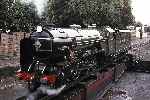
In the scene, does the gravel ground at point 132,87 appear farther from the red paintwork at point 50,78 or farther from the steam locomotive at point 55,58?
the red paintwork at point 50,78

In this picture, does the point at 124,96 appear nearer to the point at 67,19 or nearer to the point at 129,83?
the point at 129,83

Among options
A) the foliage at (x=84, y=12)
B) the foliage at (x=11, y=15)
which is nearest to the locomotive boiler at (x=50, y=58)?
the foliage at (x=11, y=15)

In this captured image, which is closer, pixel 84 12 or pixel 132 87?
pixel 132 87

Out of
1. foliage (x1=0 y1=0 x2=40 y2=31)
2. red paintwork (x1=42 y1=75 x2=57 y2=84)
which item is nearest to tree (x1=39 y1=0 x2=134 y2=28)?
foliage (x1=0 y1=0 x2=40 y2=31)

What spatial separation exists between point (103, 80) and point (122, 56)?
9941 millimetres

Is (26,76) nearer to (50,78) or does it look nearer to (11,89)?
(50,78)

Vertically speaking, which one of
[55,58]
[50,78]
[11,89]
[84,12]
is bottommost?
[11,89]

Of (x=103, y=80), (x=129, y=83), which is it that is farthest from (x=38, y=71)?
(x=129, y=83)

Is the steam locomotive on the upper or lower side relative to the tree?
lower

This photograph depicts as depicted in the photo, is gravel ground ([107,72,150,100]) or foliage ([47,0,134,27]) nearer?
gravel ground ([107,72,150,100])

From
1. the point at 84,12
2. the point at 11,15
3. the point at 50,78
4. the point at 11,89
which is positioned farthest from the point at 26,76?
the point at 84,12

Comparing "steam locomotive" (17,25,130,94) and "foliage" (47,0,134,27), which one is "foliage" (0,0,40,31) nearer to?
"foliage" (47,0,134,27)

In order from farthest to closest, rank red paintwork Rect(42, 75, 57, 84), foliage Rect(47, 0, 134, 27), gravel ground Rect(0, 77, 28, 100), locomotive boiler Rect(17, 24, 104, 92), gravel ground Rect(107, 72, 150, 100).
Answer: foliage Rect(47, 0, 134, 27)
gravel ground Rect(107, 72, 150, 100)
gravel ground Rect(0, 77, 28, 100)
locomotive boiler Rect(17, 24, 104, 92)
red paintwork Rect(42, 75, 57, 84)

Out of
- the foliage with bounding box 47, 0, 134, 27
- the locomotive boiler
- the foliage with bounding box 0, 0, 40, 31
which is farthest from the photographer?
the foliage with bounding box 47, 0, 134, 27
